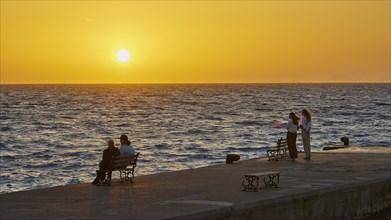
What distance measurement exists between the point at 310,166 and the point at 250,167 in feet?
5.29

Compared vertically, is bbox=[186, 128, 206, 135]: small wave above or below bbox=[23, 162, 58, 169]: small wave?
below

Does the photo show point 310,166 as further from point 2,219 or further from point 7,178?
point 7,178

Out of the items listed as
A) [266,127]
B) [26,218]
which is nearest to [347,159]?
[26,218]

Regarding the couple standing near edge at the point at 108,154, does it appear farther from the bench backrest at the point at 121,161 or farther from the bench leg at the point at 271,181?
the bench leg at the point at 271,181

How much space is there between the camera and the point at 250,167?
79.0ft

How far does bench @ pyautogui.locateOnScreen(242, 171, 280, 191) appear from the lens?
17.9 meters

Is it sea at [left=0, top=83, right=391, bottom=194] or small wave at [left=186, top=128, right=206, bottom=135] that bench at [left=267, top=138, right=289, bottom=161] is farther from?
small wave at [left=186, top=128, right=206, bottom=135]

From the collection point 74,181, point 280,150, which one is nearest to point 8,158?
point 74,181

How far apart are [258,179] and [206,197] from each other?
1.54 m

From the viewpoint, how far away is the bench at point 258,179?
704 inches

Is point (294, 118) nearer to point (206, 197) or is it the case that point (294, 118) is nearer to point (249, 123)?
point (206, 197)

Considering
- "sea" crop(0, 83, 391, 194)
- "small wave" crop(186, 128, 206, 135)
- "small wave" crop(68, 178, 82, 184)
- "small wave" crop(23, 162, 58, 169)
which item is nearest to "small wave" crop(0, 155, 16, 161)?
"sea" crop(0, 83, 391, 194)

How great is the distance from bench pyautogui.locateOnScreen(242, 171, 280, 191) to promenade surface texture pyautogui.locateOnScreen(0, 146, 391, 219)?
0.20 metres

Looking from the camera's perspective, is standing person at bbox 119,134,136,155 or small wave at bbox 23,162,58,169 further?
small wave at bbox 23,162,58,169
